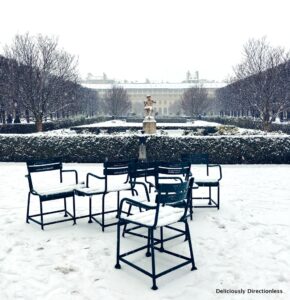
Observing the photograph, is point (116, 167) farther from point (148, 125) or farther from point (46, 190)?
point (148, 125)

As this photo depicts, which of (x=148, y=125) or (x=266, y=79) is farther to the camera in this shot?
(x=266, y=79)

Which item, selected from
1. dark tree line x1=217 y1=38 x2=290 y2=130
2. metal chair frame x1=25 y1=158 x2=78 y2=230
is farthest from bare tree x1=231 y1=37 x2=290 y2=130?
metal chair frame x1=25 y1=158 x2=78 y2=230

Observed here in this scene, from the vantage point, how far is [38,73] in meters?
20.6

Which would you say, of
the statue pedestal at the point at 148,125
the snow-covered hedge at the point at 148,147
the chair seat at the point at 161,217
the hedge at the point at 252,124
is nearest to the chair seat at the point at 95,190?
the chair seat at the point at 161,217

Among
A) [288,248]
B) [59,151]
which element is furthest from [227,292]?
[59,151]

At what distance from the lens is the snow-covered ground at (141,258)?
3.27 m

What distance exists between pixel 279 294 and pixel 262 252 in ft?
3.11

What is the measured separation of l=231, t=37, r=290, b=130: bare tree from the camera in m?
19.6

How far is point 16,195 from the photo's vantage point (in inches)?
280

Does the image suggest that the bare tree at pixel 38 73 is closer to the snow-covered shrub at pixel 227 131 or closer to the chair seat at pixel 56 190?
the snow-covered shrub at pixel 227 131

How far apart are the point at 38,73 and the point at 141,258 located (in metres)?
19.2

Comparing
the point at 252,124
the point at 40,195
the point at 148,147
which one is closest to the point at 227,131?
the point at 148,147

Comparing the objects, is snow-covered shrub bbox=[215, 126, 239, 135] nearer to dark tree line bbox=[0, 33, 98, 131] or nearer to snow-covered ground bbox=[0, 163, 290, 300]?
snow-covered ground bbox=[0, 163, 290, 300]

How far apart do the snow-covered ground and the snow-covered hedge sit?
532 cm
